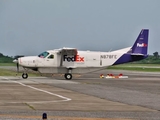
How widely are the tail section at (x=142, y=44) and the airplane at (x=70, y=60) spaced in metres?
0.65

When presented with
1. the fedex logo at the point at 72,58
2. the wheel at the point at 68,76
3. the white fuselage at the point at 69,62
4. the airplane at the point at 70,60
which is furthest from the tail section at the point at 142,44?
the wheel at the point at 68,76

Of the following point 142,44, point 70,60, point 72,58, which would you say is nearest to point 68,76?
point 70,60

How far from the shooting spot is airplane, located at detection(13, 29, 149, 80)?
44125mm

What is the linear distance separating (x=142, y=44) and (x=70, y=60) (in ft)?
26.4

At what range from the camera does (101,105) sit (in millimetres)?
17781

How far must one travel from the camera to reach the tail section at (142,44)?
154 ft

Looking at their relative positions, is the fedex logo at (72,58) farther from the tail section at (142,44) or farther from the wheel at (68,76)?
the tail section at (142,44)

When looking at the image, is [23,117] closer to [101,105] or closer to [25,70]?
[101,105]

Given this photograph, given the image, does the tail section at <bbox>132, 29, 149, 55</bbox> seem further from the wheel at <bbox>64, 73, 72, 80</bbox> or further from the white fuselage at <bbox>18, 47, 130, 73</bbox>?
the wheel at <bbox>64, 73, 72, 80</bbox>

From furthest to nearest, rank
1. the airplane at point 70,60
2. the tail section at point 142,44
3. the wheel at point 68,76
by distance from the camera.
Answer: the tail section at point 142,44
the airplane at point 70,60
the wheel at point 68,76

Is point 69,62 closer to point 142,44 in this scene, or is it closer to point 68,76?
point 68,76

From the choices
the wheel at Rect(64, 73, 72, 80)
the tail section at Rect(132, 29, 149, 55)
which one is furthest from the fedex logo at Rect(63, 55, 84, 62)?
the tail section at Rect(132, 29, 149, 55)

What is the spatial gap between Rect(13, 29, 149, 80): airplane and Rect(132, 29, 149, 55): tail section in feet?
2.14

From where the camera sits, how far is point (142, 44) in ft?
155
